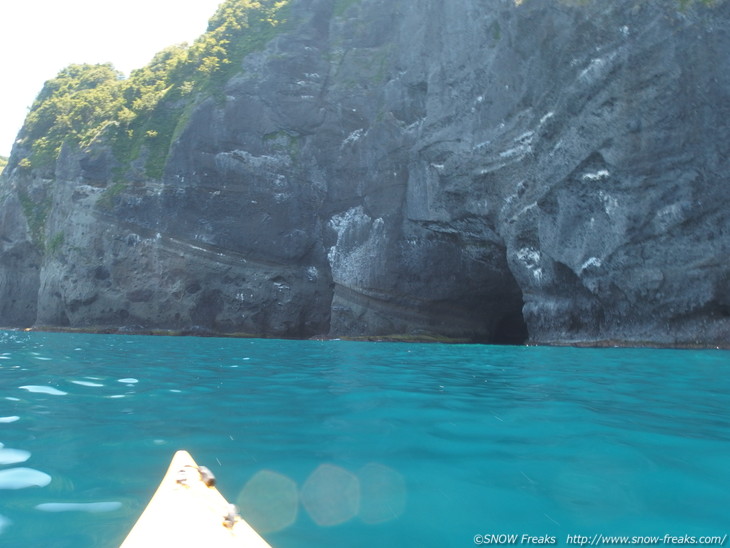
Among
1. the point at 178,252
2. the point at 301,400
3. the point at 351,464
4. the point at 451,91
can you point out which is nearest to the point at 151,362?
the point at 301,400

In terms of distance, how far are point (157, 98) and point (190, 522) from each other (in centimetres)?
3795

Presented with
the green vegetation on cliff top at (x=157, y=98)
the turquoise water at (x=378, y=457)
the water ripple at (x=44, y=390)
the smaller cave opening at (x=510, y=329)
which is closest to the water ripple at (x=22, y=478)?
the turquoise water at (x=378, y=457)

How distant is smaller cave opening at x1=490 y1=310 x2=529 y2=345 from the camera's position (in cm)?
3054

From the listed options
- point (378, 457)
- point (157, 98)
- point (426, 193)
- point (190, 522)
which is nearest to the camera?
point (190, 522)

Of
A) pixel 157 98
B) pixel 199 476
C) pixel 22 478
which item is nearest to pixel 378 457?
pixel 199 476

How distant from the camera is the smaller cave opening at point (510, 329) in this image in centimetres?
3054

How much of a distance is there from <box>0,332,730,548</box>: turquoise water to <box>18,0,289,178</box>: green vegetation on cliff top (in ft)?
96.9

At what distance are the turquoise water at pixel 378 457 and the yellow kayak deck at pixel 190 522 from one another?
381mm

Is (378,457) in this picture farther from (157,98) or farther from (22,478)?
(157,98)

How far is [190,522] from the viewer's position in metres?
2.44

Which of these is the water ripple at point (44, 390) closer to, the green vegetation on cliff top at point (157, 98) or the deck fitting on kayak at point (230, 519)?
the deck fitting on kayak at point (230, 519)

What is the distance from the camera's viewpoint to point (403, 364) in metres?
12.0

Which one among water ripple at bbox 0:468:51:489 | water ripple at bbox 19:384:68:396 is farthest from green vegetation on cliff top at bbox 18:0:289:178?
water ripple at bbox 0:468:51:489

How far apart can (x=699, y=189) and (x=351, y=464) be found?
60.7ft
